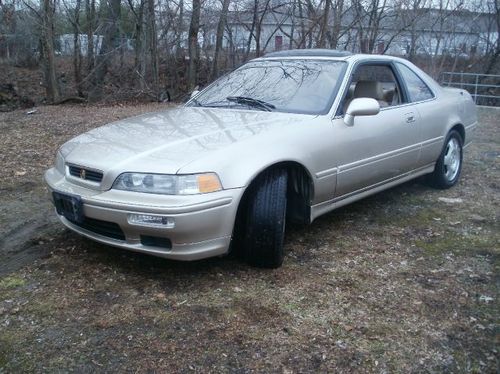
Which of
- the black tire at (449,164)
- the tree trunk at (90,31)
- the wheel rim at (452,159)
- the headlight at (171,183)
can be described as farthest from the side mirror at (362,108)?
the tree trunk at (90,31)

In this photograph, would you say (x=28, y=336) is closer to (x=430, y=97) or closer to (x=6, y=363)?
(x=6, y=363)

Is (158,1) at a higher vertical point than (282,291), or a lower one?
higher

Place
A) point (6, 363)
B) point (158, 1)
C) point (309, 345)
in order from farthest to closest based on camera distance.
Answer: point (158, 1), point (309, 345), point (6, 363)

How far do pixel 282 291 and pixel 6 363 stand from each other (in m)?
1.58

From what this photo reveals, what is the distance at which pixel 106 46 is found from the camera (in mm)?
15164

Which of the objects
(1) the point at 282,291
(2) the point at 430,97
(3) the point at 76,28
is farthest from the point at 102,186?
(3) the point at 76,28

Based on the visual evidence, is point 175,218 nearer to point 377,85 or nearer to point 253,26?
point 377,85

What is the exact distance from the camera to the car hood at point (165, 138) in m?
3.30

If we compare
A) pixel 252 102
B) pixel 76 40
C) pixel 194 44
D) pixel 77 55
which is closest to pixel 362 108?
pixel 252 102

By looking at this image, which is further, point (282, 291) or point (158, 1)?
point (158, 1)

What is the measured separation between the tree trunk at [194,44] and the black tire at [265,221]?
11.2 m

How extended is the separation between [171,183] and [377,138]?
200cm

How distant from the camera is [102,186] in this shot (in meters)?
3.32

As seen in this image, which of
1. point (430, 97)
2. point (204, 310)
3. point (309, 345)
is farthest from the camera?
point (430, 97)
